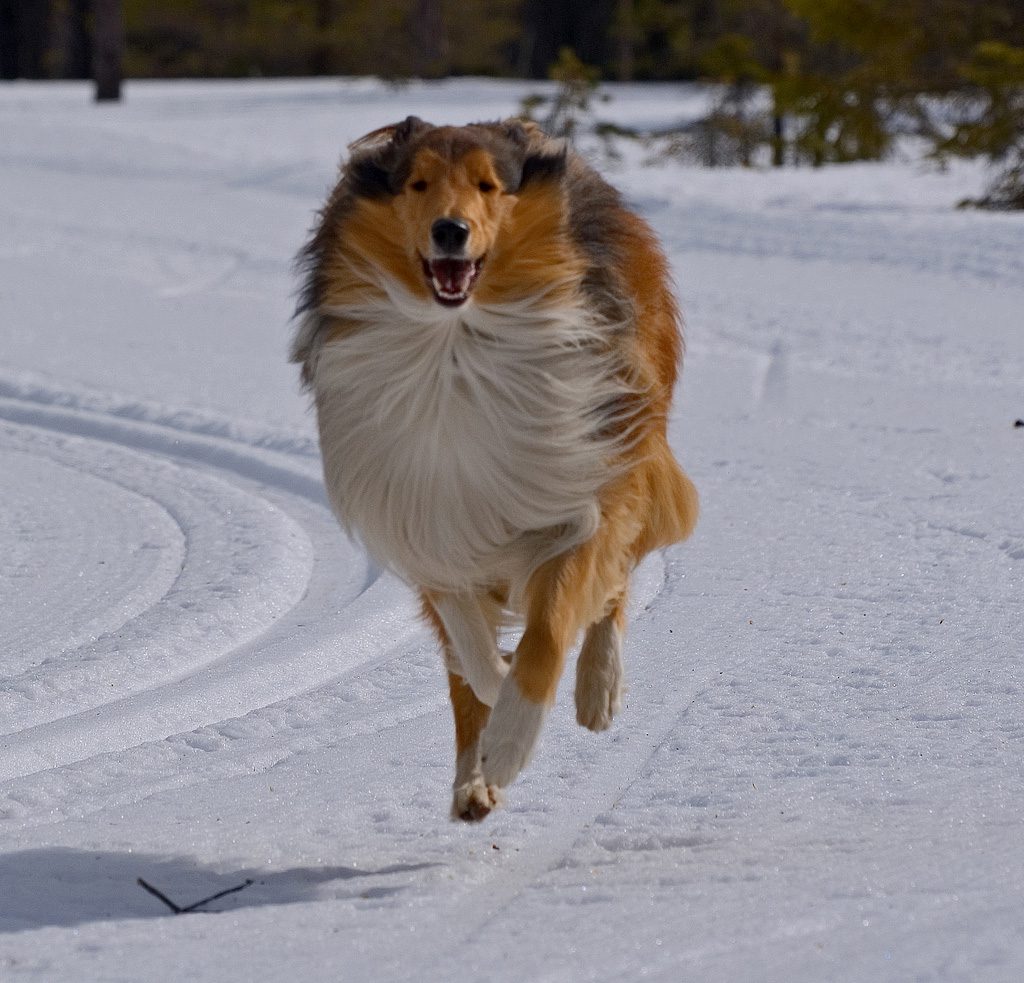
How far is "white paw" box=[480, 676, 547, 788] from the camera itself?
398 centimetres

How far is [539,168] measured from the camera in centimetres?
433

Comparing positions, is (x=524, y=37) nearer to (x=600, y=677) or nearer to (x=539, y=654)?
(x=600, y=677)

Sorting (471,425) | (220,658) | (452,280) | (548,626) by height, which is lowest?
(220,658)

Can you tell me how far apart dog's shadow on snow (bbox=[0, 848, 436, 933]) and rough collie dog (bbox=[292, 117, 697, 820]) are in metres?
0.39

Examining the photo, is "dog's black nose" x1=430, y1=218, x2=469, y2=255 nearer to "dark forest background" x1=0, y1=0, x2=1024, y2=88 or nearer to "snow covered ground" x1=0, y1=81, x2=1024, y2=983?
"snow covered ground" x1=0, y1=81, x2=1024, y2=983

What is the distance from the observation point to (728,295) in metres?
11.8

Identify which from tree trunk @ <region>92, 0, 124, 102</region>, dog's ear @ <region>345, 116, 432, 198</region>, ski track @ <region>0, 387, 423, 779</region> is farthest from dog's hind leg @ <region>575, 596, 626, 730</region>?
tree trunk @ <region>92, 0, 124, 102</region>

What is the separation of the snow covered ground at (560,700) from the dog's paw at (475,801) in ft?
0.22

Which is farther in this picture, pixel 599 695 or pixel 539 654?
pixel 599 695

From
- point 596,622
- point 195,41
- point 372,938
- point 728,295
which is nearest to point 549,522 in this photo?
point 596,622

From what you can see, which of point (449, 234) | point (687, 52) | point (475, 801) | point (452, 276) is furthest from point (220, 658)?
point (687, 52)

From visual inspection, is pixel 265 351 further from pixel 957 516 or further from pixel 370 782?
pixel 370 782

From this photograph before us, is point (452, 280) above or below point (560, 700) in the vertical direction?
above

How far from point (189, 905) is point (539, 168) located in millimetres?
1863
